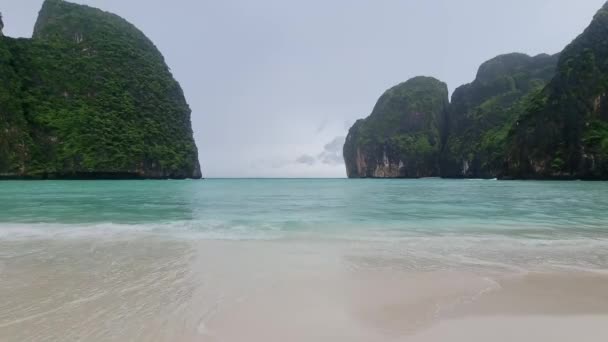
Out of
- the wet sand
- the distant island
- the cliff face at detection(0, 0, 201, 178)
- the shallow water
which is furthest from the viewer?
the cliff face at detection(0, 0, 201, 178)

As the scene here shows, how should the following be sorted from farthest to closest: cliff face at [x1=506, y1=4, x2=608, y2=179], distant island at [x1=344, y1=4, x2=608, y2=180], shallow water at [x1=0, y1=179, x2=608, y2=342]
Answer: distant island at [x1=344, y1=4, x2=608, y2=180], cliff face at [x1=506, y1=4, x2=608, y2=179], shallow water at [x1=0, y1=179, x2=608, y2=342]

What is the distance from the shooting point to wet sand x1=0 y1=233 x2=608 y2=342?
8.71ft

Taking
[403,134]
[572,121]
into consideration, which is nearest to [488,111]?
[403,134]

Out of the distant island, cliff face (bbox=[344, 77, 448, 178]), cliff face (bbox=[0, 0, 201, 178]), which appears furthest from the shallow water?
cliff face (bbox=[344, 77, 448, 178])

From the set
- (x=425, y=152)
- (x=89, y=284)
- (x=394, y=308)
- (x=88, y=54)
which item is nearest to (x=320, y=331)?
(x=394, y=308)

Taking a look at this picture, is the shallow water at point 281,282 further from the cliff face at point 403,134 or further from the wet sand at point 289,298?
the cliff face at point 403,134

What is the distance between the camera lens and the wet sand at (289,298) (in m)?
2.65

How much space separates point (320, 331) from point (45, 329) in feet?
6.76

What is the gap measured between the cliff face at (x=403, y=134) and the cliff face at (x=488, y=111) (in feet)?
22.9

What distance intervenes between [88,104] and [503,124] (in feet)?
359

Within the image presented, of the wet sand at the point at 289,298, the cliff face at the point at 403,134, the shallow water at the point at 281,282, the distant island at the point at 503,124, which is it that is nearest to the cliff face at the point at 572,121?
the distant island at the point at 503,124

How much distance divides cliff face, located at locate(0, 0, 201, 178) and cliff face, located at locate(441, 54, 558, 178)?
79.0 metres

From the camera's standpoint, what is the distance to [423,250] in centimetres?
605

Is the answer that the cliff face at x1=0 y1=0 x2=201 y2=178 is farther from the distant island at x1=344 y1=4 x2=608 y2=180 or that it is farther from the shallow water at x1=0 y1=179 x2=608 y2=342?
the distant island at x1=344 y1=4 x2=608 y2=180
